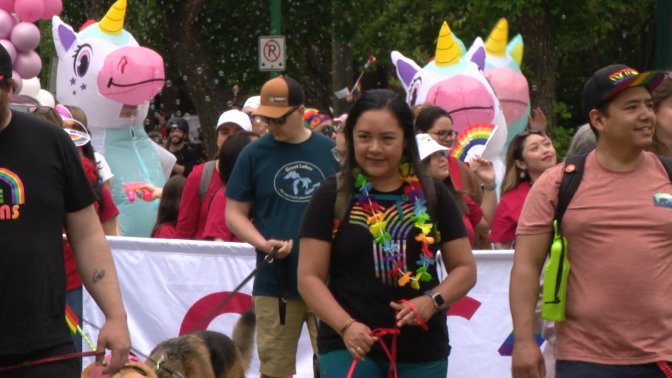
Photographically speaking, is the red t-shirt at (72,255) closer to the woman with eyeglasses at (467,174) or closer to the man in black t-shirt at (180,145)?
the woman with eyeglasses at (467,174)

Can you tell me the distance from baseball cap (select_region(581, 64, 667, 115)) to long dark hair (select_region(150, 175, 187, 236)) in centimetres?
511

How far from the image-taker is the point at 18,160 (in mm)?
4277

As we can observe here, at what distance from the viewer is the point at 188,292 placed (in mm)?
8969

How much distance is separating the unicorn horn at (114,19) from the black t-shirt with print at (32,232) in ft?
26.3

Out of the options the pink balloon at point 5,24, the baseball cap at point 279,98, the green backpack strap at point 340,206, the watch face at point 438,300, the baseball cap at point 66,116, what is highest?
the pink balloon at point 5,24

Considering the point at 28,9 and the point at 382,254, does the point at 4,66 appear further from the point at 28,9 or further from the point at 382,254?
the point at 28,9

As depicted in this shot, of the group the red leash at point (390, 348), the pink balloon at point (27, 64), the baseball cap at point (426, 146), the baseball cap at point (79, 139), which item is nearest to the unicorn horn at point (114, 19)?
the pink balloon at point (27, 64)

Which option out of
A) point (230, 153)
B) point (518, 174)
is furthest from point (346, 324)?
point (230, 153)

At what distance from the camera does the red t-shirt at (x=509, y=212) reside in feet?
26.2

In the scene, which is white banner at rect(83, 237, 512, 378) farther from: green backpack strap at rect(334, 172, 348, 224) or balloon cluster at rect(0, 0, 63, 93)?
balloon cluster at rect(0, 0, 63, 93)

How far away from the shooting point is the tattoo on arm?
14.7 ft

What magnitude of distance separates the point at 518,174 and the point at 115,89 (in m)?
4.68

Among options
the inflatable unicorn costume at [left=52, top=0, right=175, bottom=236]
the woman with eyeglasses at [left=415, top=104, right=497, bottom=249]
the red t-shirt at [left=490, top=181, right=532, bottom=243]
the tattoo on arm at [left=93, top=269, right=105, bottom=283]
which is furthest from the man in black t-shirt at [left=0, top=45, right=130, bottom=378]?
the inflatable unicorn costume at [left=52, top=0, right=175, bottom=236]

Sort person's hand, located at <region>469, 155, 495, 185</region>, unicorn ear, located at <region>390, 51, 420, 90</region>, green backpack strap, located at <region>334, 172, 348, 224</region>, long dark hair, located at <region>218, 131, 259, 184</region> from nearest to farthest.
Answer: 1. green backpack strap, located at <region>334, 172, 348, 224</region>
2. long dark hair, located at <region>218, 131, 259, 184</region>
3. person's hand, located at <region>469, 155, 495, 185</region>
4. unicorn ear, located at <region>390, 51, 420, 90</region>
